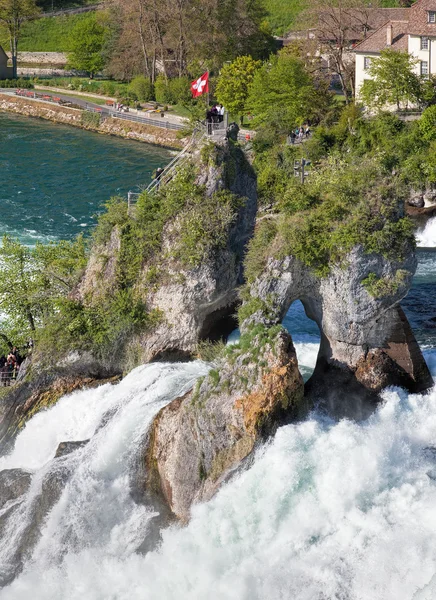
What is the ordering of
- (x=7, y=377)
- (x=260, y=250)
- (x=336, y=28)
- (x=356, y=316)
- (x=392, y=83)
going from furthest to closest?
(x=336, y=28) < (x=392, y=83) < (x=7, y=377) < (x=260, y=250) < (x=356, y=316)

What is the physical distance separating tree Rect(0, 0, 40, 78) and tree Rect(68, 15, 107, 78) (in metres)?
8.33

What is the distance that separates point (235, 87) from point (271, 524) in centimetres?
6836

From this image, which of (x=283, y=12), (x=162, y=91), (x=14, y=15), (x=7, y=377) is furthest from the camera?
(x=283, y=12)

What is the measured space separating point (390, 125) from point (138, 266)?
42473 mm

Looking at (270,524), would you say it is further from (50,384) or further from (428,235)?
(428,235)

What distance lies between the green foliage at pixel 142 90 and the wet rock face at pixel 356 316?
3168 inches

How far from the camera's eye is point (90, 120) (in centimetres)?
10412

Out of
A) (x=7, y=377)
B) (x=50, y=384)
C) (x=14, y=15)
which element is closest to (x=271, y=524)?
(x=50, y=384)

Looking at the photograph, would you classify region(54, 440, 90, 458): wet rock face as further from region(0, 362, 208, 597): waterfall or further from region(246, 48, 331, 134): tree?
region(246, 48, 331, 134): tree

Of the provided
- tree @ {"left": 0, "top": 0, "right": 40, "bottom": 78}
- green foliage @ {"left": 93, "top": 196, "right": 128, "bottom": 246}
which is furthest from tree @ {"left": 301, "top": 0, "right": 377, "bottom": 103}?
green foliage @ {"left": 93, "top": 196, "right": 128, "bottom": 246}

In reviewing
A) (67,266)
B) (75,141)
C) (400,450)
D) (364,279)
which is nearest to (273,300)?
(364,279)

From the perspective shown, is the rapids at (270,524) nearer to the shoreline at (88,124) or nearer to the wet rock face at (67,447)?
the wet rock face at (67,447)

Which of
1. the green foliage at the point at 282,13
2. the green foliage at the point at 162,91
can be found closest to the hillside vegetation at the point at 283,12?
the green foliage at the point at 282,13

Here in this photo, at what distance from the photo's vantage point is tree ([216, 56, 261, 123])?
8956 cm
